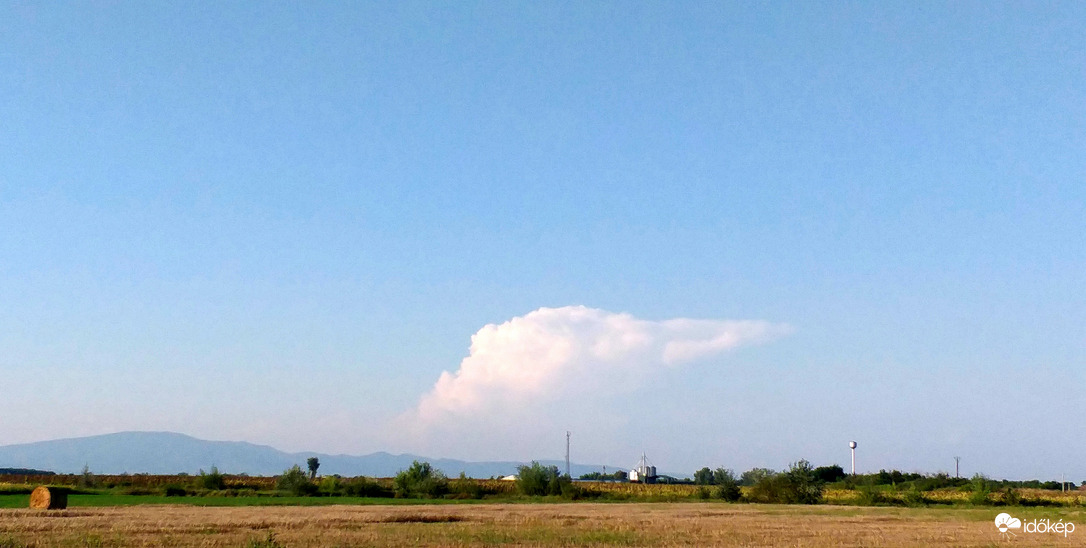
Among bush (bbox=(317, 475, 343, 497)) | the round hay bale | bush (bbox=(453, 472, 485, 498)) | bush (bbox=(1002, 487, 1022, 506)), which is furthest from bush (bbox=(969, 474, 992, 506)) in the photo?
the round hay bale

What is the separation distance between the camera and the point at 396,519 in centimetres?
4788

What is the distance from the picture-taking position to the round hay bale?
56.8 meters

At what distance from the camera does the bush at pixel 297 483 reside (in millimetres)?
99375

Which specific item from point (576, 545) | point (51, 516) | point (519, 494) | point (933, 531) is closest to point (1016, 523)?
point (933, 531)

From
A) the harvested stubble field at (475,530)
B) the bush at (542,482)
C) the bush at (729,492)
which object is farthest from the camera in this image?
the bush at (542,482)

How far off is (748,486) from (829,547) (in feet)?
229

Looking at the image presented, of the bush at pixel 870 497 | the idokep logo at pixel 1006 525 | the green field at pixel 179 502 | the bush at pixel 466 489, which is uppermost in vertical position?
the idokep logo at pixel 1006 525

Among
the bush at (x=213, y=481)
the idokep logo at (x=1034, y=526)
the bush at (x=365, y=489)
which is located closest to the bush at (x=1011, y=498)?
the idokep logo at (x=1034, y=526)

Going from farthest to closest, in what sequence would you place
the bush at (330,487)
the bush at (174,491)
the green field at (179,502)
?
1. the bush at (330,487)
2. the bush at (174,491)
3. the green field at (179,502)

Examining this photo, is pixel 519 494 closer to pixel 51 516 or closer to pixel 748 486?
pixel 748 486

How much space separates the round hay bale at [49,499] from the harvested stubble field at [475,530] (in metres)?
4.89

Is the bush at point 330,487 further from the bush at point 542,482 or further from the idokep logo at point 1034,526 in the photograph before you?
the idokep logo at point 1034,526

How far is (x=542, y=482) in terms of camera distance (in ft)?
353

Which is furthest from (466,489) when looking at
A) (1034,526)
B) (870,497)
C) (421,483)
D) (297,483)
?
(1034,526)
